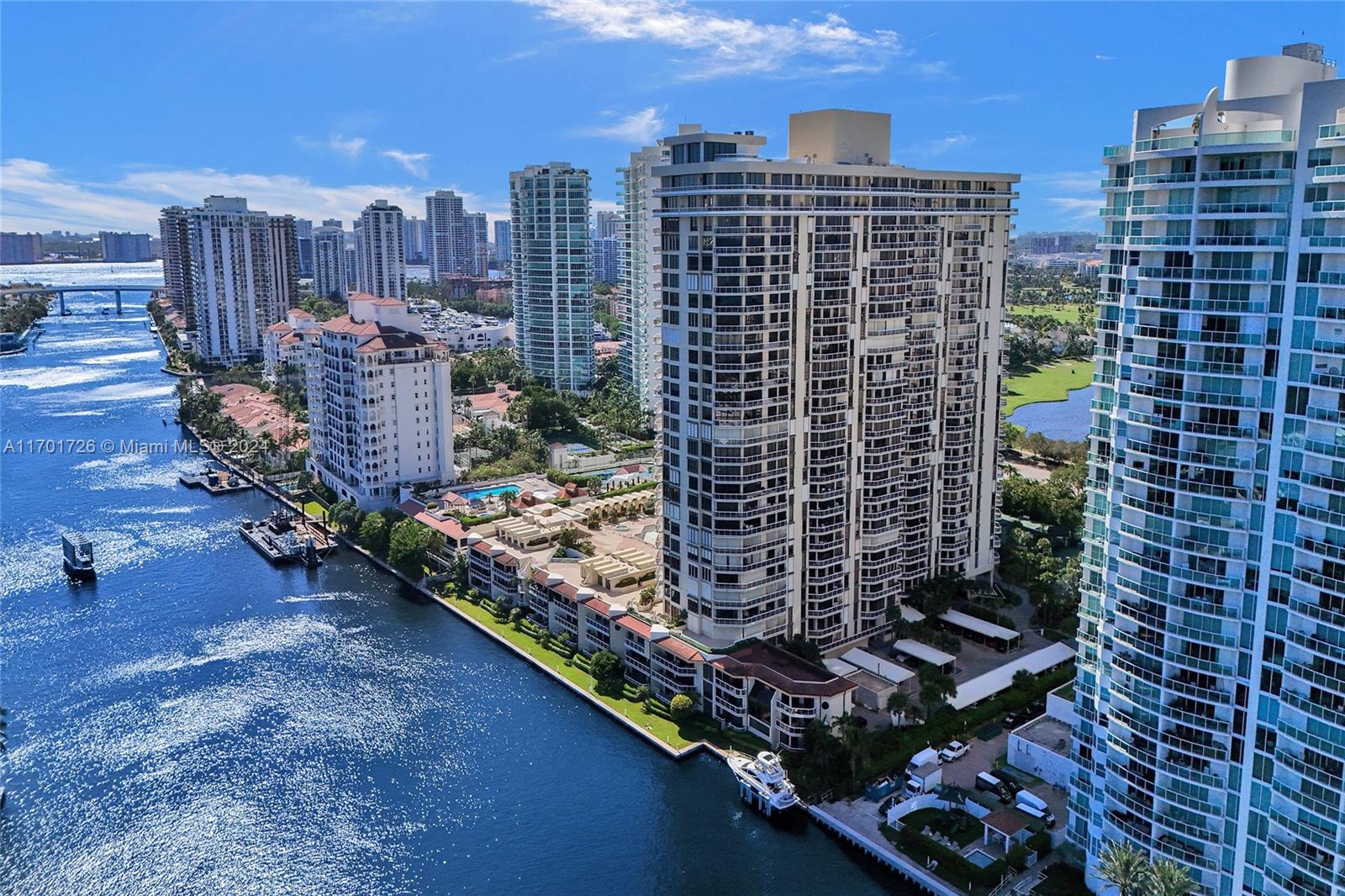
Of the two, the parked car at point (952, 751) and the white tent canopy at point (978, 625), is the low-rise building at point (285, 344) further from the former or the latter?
the parked car at point (952, 751)

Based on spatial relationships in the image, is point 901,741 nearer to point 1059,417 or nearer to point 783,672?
point 783,672

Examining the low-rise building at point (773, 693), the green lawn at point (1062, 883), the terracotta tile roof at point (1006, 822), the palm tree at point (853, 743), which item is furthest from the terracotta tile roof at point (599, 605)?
the green lawn at point (1062, 883)

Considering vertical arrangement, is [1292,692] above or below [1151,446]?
below

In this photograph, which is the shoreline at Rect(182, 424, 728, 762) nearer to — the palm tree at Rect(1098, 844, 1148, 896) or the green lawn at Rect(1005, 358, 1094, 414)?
the palm tree at Rect(1098, 844, 1148, 896)

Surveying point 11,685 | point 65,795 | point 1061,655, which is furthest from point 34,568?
point 1061,655

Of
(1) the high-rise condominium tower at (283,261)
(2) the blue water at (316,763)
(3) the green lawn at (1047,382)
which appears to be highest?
(1) the high-rise condominium tower at (283,261)

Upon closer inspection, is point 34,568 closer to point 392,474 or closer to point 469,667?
point 392,474
